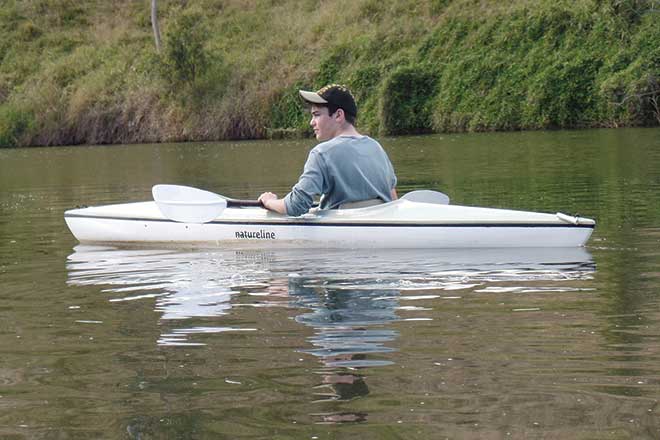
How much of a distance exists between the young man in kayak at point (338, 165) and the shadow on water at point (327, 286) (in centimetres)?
45

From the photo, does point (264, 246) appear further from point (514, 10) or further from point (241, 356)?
point (514, 10)

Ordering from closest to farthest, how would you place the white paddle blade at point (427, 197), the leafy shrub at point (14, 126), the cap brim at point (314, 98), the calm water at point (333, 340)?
the calm water at point (333, 340)
the cap brim at point (314, 98)
the white paddle blade at point (427, 197)
the leafy shrub at point (14, 126)

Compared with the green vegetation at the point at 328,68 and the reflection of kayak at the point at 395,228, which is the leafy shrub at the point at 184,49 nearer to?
the green vegetation at the point at 328,68

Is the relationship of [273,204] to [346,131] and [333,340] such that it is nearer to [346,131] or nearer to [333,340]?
[346,131]

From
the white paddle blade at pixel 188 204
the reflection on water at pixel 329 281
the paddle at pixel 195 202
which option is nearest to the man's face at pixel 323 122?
the reflection on water at pixel 329 281

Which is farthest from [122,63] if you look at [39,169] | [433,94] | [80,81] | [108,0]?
[39,169]

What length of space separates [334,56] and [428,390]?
38391 mm

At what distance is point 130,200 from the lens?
665 inches

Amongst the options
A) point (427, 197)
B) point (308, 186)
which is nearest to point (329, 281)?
point (308, 186)

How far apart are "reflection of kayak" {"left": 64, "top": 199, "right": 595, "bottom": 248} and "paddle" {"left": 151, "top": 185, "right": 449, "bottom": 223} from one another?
0.06 metres

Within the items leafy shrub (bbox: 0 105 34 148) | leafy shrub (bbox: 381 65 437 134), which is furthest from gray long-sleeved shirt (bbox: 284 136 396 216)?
Result: leafy shrub (bbox: 0 105 34 148)

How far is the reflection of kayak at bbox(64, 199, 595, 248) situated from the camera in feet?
30.8

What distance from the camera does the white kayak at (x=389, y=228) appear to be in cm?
939

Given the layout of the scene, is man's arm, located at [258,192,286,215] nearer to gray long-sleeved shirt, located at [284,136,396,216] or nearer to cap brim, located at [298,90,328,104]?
gray long-sleeved shirt, located at [284,136,396,216]
